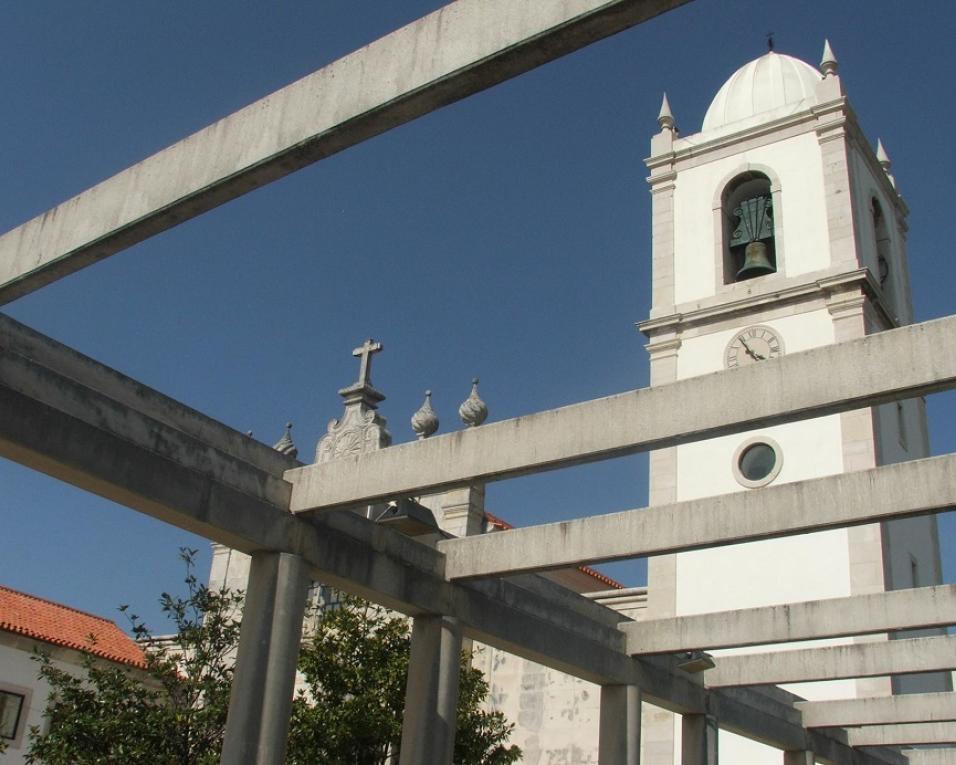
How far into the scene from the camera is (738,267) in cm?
→ 2184

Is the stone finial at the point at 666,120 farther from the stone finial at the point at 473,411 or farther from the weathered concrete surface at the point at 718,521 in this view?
the weathered concrete surface at the point at 718,521

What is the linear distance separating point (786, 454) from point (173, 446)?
42.8ft

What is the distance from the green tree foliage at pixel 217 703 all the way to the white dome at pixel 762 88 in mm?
13178

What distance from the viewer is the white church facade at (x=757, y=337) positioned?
60.6 ft

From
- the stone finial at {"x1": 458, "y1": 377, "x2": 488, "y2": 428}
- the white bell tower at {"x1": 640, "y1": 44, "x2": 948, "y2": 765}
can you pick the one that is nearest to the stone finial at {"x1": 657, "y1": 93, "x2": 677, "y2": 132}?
the white bell tower at {"x1": 640, "y1": 44, "x2": 948, "y2": 765}

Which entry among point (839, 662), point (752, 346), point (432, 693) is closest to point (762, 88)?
point (752, 346)

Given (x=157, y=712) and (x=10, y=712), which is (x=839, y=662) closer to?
(x=157, y=712)

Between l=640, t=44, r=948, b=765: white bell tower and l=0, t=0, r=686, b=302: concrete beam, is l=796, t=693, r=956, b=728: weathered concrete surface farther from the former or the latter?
l=0, t=0, r=686, b=302: concrete beam

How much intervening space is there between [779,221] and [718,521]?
12.6m

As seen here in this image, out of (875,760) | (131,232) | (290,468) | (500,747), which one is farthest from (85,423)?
(875,760)

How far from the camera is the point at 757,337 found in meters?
20.3

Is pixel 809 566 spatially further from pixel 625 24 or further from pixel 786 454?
pixel 625 24

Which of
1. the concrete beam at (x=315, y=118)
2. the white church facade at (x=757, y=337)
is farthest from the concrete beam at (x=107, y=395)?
the white church facade at (x=757, y=337)

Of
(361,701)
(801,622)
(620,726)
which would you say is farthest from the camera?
(361,701)
